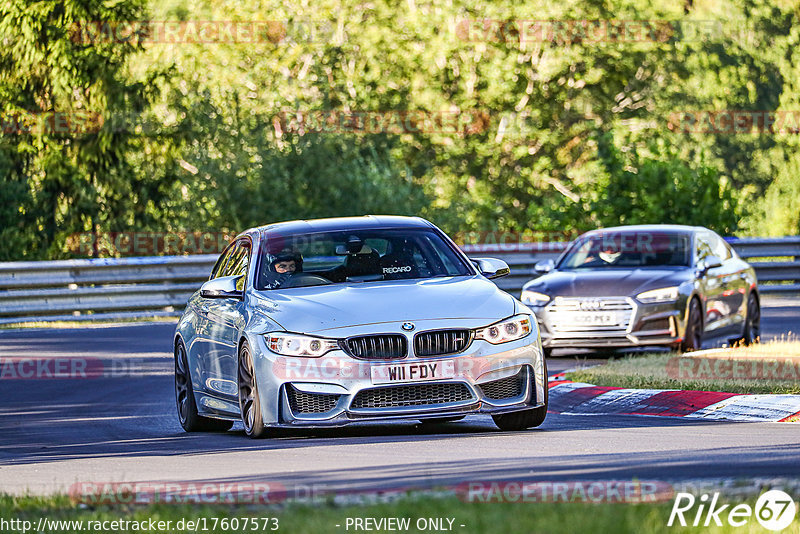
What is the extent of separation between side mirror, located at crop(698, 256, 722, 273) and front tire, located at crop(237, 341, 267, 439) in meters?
8.22

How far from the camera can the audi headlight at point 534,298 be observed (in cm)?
1727

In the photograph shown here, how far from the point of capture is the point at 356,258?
11.3 m

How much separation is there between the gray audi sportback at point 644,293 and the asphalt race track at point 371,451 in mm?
4776

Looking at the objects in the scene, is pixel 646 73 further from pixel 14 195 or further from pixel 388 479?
pixel 388 479

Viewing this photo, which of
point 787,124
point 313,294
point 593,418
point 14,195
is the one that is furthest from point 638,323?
point 787,124

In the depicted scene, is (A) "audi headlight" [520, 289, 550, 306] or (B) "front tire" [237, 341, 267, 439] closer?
(B) "front tire" [237, 341, 267, 439]

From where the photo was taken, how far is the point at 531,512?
6.30 meters

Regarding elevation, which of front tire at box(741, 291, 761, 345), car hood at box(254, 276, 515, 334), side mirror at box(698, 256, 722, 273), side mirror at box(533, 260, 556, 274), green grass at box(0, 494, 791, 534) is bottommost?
front tire at box(741, 291, 761, 345)

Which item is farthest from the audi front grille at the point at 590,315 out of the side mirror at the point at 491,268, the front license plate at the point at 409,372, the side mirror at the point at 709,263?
the front license plate at the point at 409,372

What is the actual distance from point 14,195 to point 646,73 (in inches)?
975

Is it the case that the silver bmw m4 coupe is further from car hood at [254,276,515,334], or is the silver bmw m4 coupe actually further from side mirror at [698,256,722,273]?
side mirror at [698,256,722,273]

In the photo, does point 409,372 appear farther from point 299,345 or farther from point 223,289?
point 223,289

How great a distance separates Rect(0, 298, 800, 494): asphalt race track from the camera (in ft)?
26.1

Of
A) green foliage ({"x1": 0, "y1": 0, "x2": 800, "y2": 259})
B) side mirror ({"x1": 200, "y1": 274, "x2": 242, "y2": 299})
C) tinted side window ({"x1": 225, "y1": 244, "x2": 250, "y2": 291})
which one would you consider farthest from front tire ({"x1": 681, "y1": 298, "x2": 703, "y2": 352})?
green foliage ({"x1": 0, "y1": 0, "x2": 800, "y2": 259})
